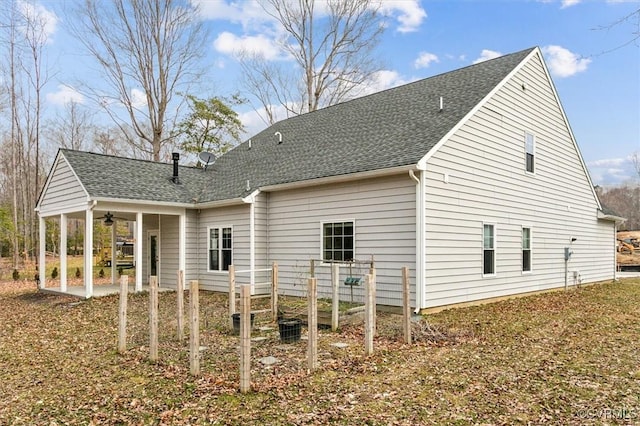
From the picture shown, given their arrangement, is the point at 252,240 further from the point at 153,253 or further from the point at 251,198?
the point at 153,253

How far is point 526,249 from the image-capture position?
1292 cm

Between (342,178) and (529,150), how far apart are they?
6293 mm

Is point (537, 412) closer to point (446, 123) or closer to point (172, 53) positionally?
point (446, 123)

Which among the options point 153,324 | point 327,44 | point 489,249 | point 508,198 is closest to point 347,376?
point 153,324

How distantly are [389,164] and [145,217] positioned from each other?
984 centimetres

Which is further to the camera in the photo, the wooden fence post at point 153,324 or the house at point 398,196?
the house at point 398,196

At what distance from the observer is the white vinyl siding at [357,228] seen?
9766 mm

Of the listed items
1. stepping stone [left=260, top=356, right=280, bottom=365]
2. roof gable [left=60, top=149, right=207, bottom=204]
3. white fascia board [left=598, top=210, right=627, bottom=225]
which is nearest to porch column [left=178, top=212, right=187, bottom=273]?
roof gable [left=60, top=149, right=207, bottom=204]

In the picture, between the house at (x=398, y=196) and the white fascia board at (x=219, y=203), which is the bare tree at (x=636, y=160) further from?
the white fascia board at (x=219, y=203)

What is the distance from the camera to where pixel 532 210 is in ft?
43.4

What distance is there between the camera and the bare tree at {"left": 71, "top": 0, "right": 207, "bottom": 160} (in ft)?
79.4

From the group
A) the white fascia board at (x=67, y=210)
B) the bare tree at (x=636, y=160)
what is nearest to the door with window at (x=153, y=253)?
the white fascia board at (x=67, y=210)

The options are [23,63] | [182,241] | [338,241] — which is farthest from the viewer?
[23,63]

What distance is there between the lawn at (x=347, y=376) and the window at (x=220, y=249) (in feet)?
14.1
